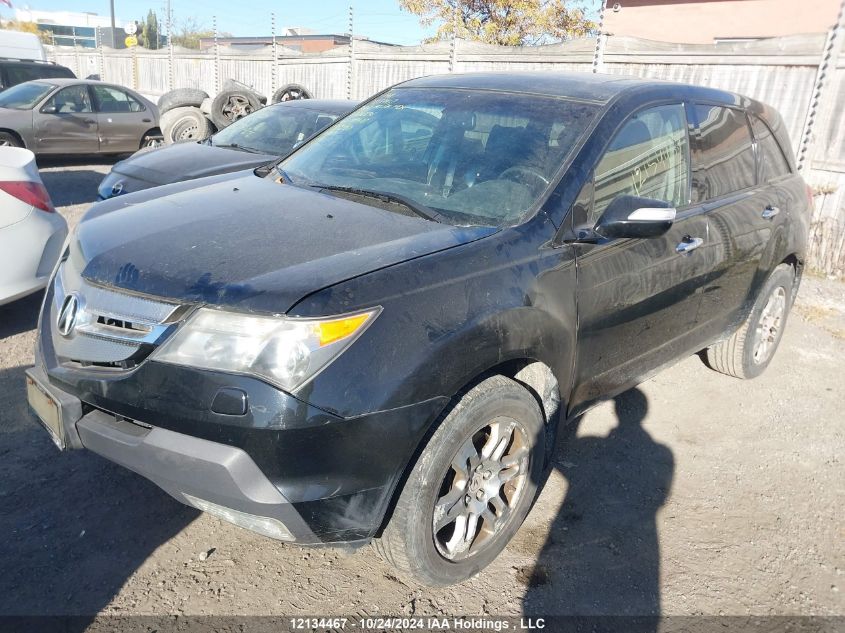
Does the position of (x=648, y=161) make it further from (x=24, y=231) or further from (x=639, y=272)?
(x=24, y=231)

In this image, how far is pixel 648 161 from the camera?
3.35 m

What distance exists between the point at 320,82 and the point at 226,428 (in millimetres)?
13943

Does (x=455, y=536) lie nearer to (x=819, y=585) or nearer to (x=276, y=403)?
(x=276, y=403)

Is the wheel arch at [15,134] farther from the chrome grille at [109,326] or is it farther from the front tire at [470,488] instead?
the front tire at [470,488]

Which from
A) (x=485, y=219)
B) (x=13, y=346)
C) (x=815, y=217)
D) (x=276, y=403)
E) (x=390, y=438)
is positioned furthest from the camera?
(x=815, y=217)

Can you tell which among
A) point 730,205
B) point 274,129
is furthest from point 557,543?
point 274,129

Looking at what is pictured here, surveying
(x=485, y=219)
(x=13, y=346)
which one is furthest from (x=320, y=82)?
(x=485, y=219)

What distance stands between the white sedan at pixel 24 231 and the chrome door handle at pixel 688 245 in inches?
152

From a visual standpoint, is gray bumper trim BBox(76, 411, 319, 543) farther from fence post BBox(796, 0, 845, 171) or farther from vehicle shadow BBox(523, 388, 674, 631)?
fence post BBox(796, 0, 845, 171)

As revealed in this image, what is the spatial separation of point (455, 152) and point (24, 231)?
9.53 feet

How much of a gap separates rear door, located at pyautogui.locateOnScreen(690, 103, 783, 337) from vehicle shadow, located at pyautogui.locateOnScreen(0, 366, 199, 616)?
2.97m

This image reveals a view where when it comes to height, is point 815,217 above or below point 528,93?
below

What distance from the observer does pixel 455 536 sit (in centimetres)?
265

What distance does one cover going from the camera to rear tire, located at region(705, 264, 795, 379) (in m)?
4.52
